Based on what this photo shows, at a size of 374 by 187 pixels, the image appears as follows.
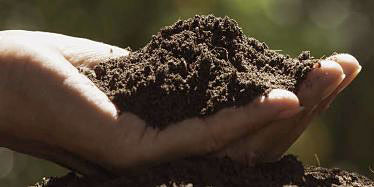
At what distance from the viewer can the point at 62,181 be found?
2879 mm

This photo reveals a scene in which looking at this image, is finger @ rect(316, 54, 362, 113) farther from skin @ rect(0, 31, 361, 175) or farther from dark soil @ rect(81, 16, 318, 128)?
dark soil @ rect(81, 16, 318, 128)

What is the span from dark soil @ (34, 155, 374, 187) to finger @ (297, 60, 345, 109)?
307mm

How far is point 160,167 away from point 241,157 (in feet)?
1.24

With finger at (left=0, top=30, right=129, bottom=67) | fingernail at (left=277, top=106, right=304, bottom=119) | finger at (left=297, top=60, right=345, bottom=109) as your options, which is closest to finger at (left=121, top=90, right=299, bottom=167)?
fingernail at (left=277, top=106, right=304, bottom=119)

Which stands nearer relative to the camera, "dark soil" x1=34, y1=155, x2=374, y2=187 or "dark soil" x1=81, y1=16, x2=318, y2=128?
"dark soil" x1=34, y1=155, x2=374, y2=187

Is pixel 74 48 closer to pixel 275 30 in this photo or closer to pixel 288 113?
pixel 288 113

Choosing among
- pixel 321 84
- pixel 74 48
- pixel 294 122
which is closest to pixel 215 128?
pixel 294 122

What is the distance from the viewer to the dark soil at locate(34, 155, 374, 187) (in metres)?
2.45

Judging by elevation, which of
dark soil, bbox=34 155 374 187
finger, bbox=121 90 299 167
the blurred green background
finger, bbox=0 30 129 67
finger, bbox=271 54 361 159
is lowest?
dark soil, bbox=34 155 374 187

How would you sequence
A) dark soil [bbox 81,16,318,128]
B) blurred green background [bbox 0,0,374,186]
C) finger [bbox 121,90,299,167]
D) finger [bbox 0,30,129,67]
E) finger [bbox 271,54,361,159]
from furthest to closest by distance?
blurred green background [bbox 0,0,374,186] < finger [bbox 0,30,129,67] < finger [bbox 271,54,361,159] < dark soil [bbox 81,16,318,128] < finger [bbox 121,90,299,167]

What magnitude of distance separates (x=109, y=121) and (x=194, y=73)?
1.38 ft

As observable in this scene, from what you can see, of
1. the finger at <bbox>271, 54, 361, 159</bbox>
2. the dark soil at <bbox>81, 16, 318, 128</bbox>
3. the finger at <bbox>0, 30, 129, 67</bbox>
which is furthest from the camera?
the finger at <bbox>0, 30, 129, 67</bbox>

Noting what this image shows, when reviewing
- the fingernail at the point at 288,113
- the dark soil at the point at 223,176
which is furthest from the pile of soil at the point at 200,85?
the fingernail at the point at 288,113

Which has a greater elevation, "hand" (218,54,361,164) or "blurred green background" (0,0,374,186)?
"blurred green background" (0,0,374,186)
